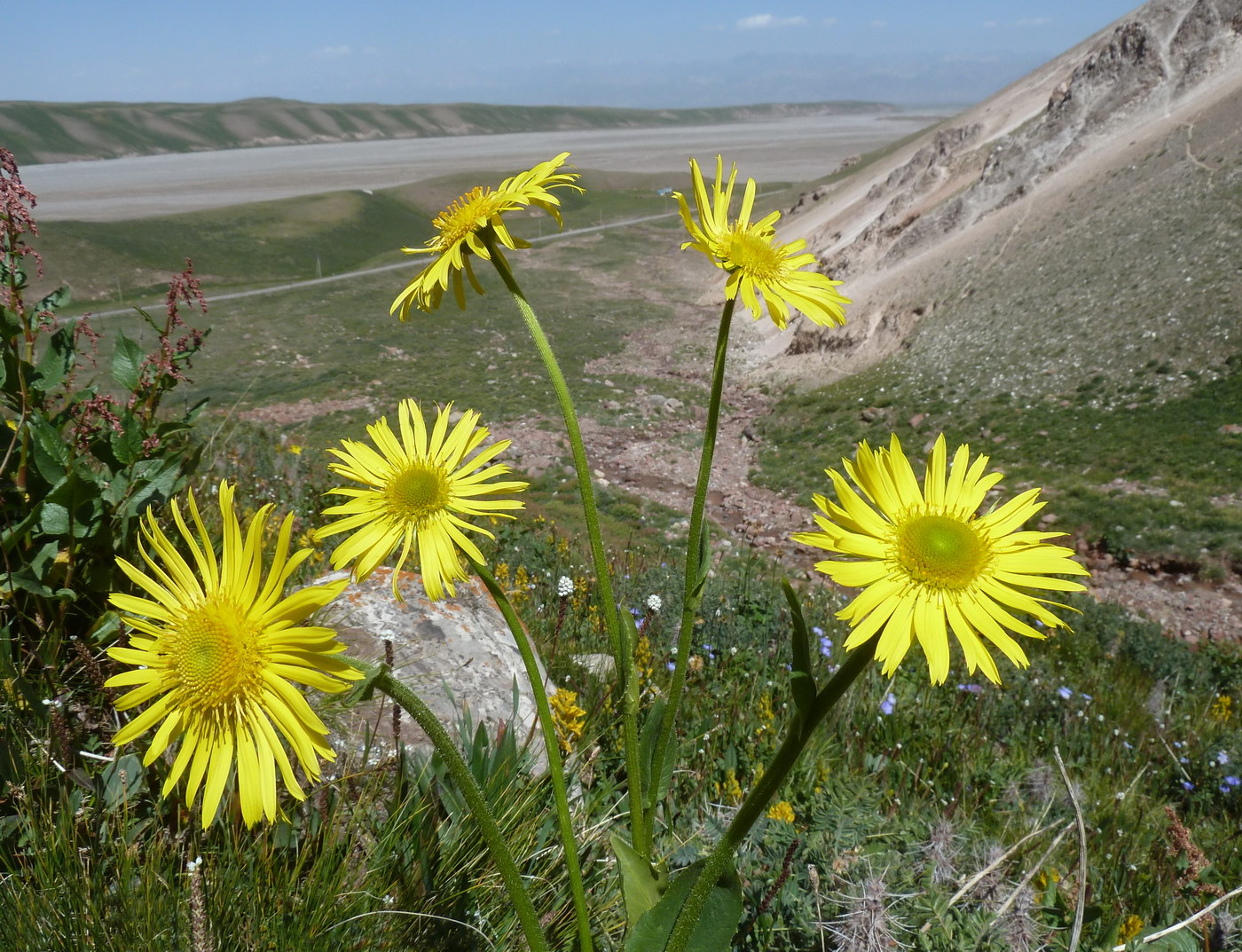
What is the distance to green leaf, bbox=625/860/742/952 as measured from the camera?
1.63m

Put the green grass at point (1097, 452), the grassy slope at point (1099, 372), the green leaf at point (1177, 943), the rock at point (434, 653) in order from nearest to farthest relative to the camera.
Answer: the green leaf at point (1177, 943) → the rock at point (434, 653) → the green grass at point (1097, 452) → the grassy slope at point (1099, 372)

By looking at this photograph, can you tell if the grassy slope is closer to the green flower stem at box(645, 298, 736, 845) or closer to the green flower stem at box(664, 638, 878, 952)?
the green flower stem at box(645, 298, 736, 845)

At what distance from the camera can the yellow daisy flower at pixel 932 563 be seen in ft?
5.04

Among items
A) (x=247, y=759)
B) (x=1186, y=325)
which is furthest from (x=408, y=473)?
(x=1186, y=325)

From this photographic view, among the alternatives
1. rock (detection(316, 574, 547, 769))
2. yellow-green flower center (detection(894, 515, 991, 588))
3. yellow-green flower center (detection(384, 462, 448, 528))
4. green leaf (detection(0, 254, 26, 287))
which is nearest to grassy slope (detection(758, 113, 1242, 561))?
Answer: rock (detection(316, 574, 547, 769))

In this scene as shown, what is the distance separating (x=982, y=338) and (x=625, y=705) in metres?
19.6

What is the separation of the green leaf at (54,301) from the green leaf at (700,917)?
3.20m

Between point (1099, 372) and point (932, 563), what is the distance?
1702 centimetres

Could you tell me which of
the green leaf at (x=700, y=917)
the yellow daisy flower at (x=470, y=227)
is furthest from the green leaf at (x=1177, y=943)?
the yellow daisy flower at (x=470, y=227)

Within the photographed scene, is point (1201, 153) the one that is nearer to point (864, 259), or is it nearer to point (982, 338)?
point (982, 338)

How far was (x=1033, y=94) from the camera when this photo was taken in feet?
102

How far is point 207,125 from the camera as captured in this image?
6147 inches

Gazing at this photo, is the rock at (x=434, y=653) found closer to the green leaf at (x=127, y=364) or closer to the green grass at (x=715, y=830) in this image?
the green grass at (x=715, y=830)

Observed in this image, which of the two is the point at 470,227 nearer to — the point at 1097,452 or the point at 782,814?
the point at 782,814
